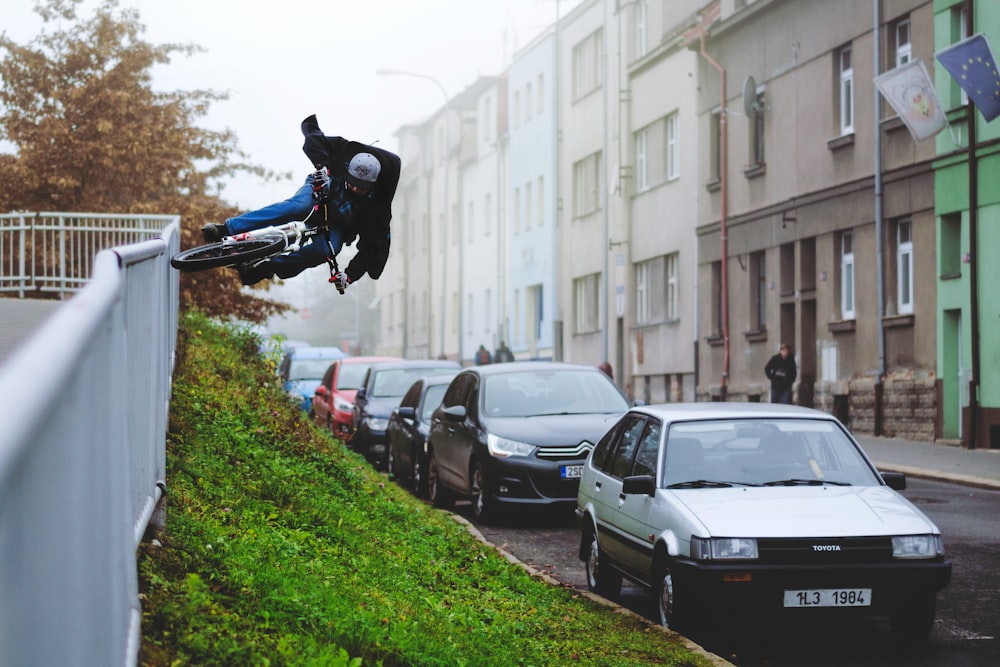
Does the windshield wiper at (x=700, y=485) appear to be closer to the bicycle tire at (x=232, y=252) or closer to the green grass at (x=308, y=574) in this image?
the green grass at (x=308, y=574)

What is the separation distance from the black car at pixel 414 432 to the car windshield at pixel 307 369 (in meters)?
10.9

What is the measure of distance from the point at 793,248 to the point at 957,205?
792 cm

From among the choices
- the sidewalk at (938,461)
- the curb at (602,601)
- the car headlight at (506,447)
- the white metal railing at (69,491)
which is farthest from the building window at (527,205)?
the white metal railing at (69,491)

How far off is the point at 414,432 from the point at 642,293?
2541 cm

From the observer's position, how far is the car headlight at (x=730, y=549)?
29.1ft

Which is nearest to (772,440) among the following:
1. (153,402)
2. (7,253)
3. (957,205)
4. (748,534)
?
(748,534)

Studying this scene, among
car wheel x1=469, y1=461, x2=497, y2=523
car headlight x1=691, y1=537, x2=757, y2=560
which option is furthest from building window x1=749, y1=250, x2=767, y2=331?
car headlight x1=691, y1=537, x2=757, y2=560

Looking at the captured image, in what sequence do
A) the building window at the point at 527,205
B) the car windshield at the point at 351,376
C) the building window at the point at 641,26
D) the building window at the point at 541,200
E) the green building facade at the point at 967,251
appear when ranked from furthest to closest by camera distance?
the building window at the point at 527,205, the building window at the point at 541,200, the building window at the point at 641,26, the car windshield at the point at 351,376, the green building facade at the point at 967,251

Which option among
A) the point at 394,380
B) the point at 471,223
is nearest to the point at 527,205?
the point at 471,223

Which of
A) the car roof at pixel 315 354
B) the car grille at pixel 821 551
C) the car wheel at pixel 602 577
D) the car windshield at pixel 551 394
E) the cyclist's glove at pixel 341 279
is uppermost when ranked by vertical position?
the cyclist's glove at pixel 341 279

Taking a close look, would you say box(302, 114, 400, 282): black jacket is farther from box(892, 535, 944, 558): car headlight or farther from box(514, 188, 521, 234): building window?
box(514, 188, 521, 234): building window

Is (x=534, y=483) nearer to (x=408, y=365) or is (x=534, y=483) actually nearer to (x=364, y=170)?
(x=364, y=170)

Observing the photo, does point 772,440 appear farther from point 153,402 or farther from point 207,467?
point 153,402

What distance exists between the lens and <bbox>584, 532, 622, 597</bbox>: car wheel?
10938 millimetres
